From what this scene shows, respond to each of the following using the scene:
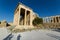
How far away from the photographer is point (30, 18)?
26078 mm

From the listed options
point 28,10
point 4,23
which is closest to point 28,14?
point 28,10

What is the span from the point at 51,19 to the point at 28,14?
13870 mm

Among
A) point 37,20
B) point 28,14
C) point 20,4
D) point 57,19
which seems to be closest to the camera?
point 20,4

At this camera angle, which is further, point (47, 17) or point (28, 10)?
point (47, 17)

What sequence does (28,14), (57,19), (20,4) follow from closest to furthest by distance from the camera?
(20,4)
(28,14)
(57,19)

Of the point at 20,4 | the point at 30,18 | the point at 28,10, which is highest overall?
the point at 20,4

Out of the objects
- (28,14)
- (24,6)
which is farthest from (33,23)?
(24,6)

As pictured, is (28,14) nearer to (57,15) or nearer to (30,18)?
(30,18)

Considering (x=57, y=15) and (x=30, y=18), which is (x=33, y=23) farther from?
(x=57, y=15)

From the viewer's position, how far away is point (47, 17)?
3581 centimetres

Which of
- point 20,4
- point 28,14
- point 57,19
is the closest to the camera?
point 20,4

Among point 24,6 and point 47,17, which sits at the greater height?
point 24,6

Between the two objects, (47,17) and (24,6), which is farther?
(47,17)

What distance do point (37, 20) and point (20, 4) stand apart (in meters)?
8.16
